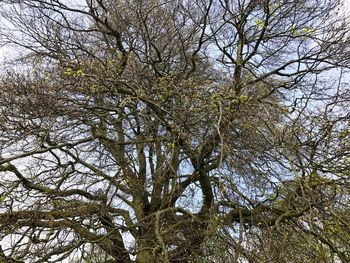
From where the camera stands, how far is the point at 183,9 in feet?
24.9

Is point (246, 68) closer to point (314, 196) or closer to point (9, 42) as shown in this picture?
point (314, 196)

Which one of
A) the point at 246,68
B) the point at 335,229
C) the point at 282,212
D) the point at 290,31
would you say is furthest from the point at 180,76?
the point at 335,229

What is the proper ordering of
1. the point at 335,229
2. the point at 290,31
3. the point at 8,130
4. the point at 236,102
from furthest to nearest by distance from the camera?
the point at 290,31
the point at 8,130
the point at 236,102
the point at 335,229

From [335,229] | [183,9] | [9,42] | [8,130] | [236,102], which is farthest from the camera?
[9,42]

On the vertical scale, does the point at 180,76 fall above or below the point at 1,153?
above

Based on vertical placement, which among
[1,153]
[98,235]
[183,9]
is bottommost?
[98,235]

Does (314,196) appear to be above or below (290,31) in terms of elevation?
below

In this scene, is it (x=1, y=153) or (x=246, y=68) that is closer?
(x=1, y=153)

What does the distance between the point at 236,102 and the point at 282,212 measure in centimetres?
159

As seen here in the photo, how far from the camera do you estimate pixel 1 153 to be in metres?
5.79

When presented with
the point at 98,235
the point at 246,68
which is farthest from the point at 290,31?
the point at 98,235

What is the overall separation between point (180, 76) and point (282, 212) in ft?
8.15

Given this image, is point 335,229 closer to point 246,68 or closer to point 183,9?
point 246,68

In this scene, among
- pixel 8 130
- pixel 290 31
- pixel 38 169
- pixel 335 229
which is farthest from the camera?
pixel 38 169
